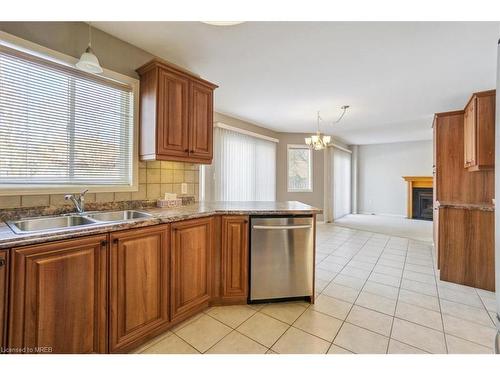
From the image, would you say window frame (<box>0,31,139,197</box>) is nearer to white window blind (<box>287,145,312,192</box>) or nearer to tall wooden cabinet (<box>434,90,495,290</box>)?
tall wooden cabinet (<box>434,90,495,290</box>)

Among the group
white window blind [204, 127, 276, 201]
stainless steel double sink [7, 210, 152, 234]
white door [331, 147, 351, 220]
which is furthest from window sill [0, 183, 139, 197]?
white door [331, 147, 351, 220]

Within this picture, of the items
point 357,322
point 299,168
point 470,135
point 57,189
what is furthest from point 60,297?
point 299,168

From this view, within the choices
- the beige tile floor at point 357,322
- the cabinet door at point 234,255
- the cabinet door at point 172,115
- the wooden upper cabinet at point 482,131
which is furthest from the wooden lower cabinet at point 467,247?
the cabinet door at point 172,115

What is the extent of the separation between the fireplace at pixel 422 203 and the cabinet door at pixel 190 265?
7.69 meters

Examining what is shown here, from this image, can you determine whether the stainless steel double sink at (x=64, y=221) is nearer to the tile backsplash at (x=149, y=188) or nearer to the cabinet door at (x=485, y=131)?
the tile backsplash at (x=149, y=188)

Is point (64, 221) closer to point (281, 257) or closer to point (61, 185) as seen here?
point (61, 185)

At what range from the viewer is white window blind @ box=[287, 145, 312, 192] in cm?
616

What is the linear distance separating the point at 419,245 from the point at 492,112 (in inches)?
107

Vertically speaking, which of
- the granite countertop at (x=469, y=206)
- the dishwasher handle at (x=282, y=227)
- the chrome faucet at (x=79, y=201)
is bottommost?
the dishwasher handle at (x=282, y=227)

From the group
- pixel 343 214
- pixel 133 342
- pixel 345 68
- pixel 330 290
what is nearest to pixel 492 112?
pixel 345 68

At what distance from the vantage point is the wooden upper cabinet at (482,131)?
7.85ft
